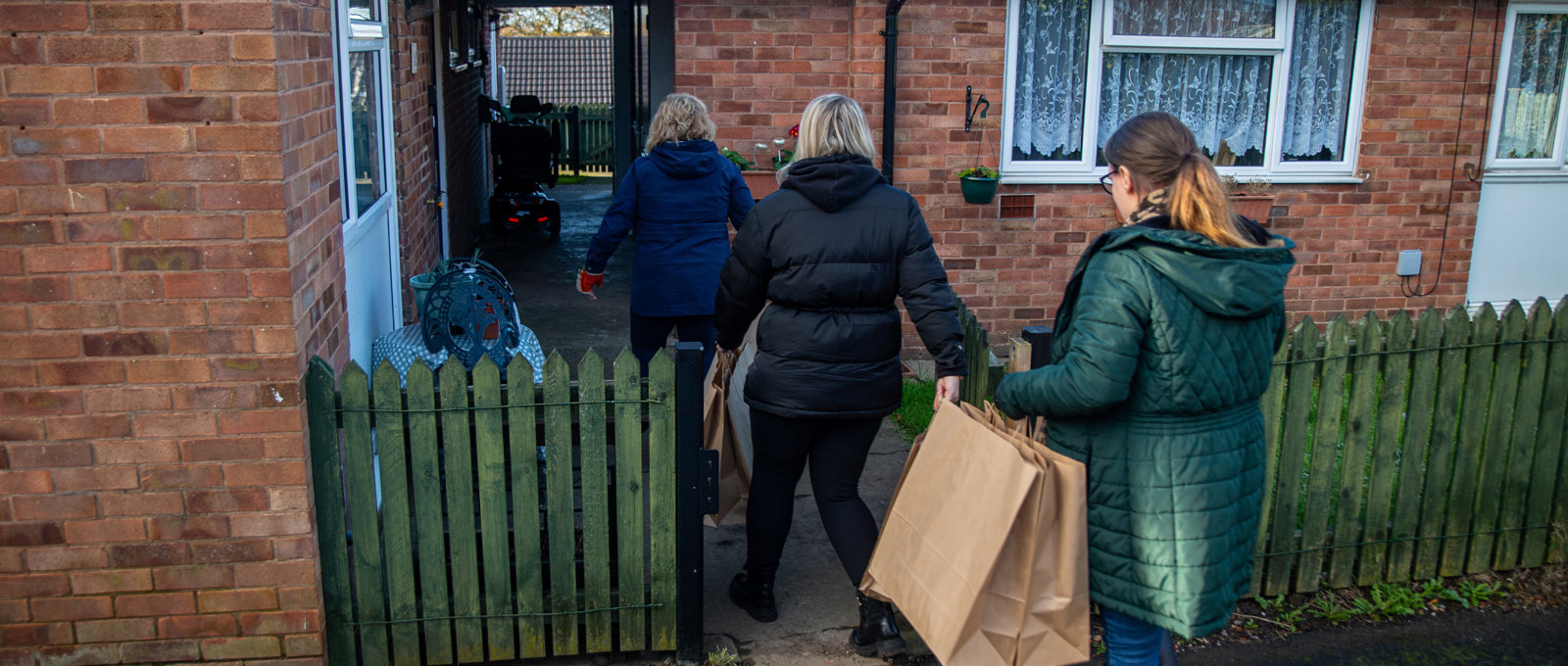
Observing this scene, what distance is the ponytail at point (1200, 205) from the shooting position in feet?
Answer: 8.66

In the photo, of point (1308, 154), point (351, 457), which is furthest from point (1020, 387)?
point (1308, 154)

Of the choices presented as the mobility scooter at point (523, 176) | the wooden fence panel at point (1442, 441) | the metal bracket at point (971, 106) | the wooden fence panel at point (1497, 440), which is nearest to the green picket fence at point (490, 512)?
the wooden fence panel at point (1442, 441)

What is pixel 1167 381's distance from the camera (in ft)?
8.59

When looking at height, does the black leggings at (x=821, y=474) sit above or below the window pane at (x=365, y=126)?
below

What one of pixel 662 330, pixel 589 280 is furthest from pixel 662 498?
pixel 589 280

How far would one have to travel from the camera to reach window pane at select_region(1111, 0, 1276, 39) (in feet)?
23.5

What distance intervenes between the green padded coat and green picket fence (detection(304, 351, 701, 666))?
1229 mm

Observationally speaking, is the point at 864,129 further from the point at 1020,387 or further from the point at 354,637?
the point at 354,637

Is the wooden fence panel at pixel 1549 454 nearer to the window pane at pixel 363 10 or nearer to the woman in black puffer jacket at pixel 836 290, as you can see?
the woman in black puffer jacket at pixel 836 290

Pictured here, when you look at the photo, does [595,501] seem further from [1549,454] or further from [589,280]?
[1549,454]

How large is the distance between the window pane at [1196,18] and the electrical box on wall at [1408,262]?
1.67 metres

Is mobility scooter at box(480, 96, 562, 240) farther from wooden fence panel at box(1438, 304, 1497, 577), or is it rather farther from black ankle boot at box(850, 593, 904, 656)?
wooden fence panel at box(1438, 304, 1497, 577)

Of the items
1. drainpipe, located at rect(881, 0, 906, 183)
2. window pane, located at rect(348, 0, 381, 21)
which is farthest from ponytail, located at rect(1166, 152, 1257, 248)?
drainpipe, located at rect(881, 0, 906, 183)

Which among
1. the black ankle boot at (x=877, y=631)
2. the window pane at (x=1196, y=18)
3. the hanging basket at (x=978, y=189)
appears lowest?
the black ankle boot at (x=877, y=631)
